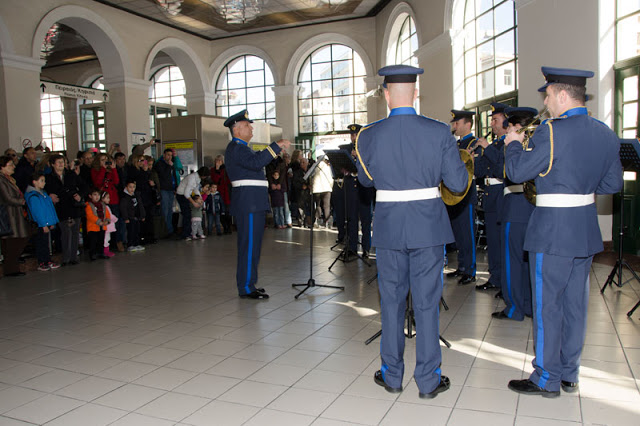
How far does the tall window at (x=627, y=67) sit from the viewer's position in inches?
244

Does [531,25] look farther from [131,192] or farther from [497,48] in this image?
[131,192]

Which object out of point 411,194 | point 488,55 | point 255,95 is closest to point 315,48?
point 255,95

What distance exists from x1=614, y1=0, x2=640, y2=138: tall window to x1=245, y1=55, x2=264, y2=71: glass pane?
43.1 ft

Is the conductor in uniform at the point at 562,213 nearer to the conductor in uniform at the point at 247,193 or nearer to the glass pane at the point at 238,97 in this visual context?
the conductor in uniform at the point at 247,193

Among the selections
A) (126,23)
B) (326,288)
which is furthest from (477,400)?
(126,23)

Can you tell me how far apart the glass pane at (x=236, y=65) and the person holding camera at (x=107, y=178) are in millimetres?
10214

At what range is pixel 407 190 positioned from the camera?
2801mm

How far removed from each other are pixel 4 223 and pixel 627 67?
7.97m

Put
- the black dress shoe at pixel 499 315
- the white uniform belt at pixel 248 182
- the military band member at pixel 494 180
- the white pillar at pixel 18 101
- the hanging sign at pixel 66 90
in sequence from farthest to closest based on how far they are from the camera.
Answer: the hanging sign at pixel 66 90 < the white pillar at pixel 18 101 < the white uniform belt at pixel 248 182 < the black dress shoe at pixel 499 315 < the military band member at pixel 494 180

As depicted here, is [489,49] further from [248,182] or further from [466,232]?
[248,182]

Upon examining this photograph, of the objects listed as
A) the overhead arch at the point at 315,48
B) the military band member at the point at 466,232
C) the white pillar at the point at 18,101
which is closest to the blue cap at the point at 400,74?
the military band member at the point at 466,232

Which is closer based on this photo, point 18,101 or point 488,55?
point 488,55

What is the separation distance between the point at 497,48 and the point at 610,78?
10.4 feet

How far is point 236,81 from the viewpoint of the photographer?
18.2 metres
